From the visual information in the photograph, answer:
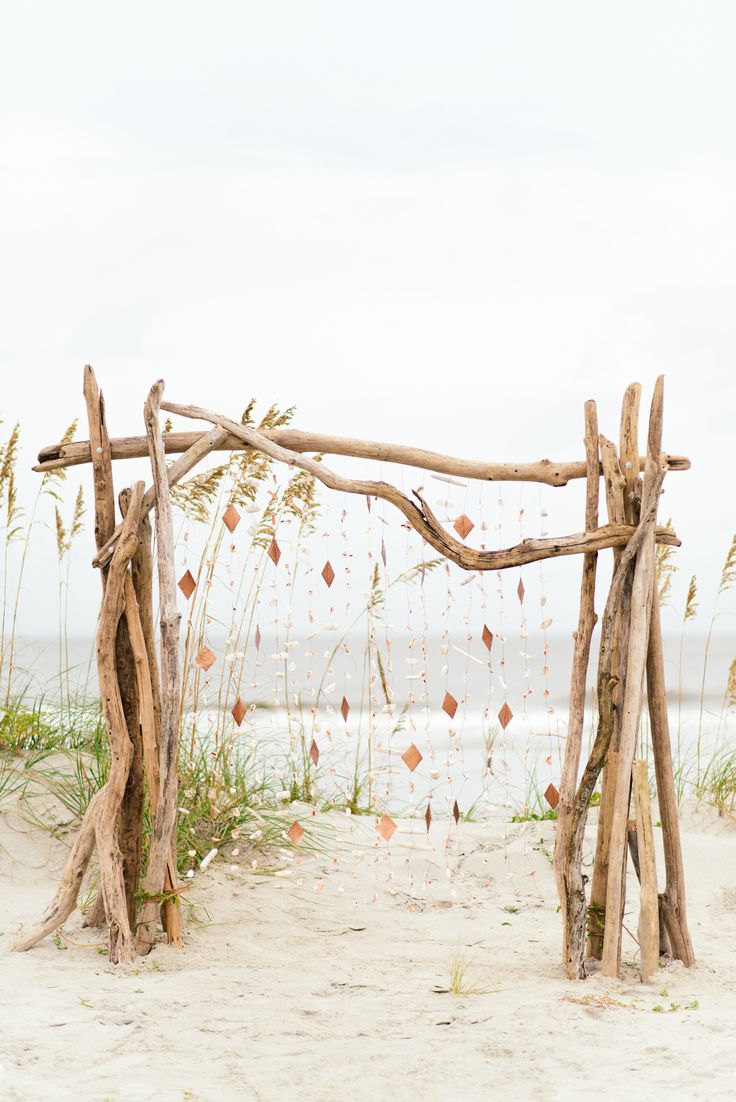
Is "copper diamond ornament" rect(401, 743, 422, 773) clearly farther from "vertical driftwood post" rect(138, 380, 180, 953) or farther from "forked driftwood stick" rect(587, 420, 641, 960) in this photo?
"vertical driftwood post" rect(138, 380, 180, 953)

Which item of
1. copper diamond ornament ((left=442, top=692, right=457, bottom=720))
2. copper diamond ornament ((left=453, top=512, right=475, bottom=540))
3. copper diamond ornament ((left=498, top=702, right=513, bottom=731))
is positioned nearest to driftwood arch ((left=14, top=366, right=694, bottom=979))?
copper diamond ornament ((left=453, top=512, right=475, bottom=540))

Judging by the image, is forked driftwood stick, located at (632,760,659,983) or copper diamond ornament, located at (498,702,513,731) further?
copper diamond ornament, located at (498,702,513,731)

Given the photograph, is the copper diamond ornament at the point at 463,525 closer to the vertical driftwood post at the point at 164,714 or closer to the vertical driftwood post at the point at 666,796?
the vertical driftwood post at the point at 666,796

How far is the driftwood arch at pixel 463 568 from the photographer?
3.28 metres

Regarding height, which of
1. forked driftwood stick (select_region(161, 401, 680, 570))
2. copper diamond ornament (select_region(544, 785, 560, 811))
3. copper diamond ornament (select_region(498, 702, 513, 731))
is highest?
forked driftwood stick (select_region(161, 401, 680, 570))

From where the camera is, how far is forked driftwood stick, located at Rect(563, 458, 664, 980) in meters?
3.24

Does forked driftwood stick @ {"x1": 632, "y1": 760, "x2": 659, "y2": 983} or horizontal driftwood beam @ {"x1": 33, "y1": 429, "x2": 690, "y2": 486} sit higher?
horizontal driftwood beam @ {"x1": 33, "y1": 429, "x2": 690, "y2": 486}

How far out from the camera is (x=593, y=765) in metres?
3.25

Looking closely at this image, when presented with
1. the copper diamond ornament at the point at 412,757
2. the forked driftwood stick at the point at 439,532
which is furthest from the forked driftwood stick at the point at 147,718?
the copper diamond ornament at the point at 412,757

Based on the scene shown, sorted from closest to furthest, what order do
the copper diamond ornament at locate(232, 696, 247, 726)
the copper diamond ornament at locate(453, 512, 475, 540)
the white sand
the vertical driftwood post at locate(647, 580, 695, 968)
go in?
the white sand < the vertical driftwood post at locate(647, 580, 695, 968) < the copper diamond ornament at locate(453, 512, 475, 540) < the copper diamond ornament at locate(232, 696, 247, 726)

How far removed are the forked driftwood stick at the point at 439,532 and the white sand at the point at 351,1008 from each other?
130 centimetres

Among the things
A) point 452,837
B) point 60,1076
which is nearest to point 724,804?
point 452,837

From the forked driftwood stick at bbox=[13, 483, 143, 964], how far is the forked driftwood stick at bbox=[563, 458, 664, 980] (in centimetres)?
140

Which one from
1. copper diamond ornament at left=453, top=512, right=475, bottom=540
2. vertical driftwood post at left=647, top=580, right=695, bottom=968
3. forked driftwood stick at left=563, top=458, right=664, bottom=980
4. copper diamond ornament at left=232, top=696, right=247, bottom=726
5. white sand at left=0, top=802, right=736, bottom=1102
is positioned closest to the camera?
white sand at left=0, top=802, right=736, bottom=1102
